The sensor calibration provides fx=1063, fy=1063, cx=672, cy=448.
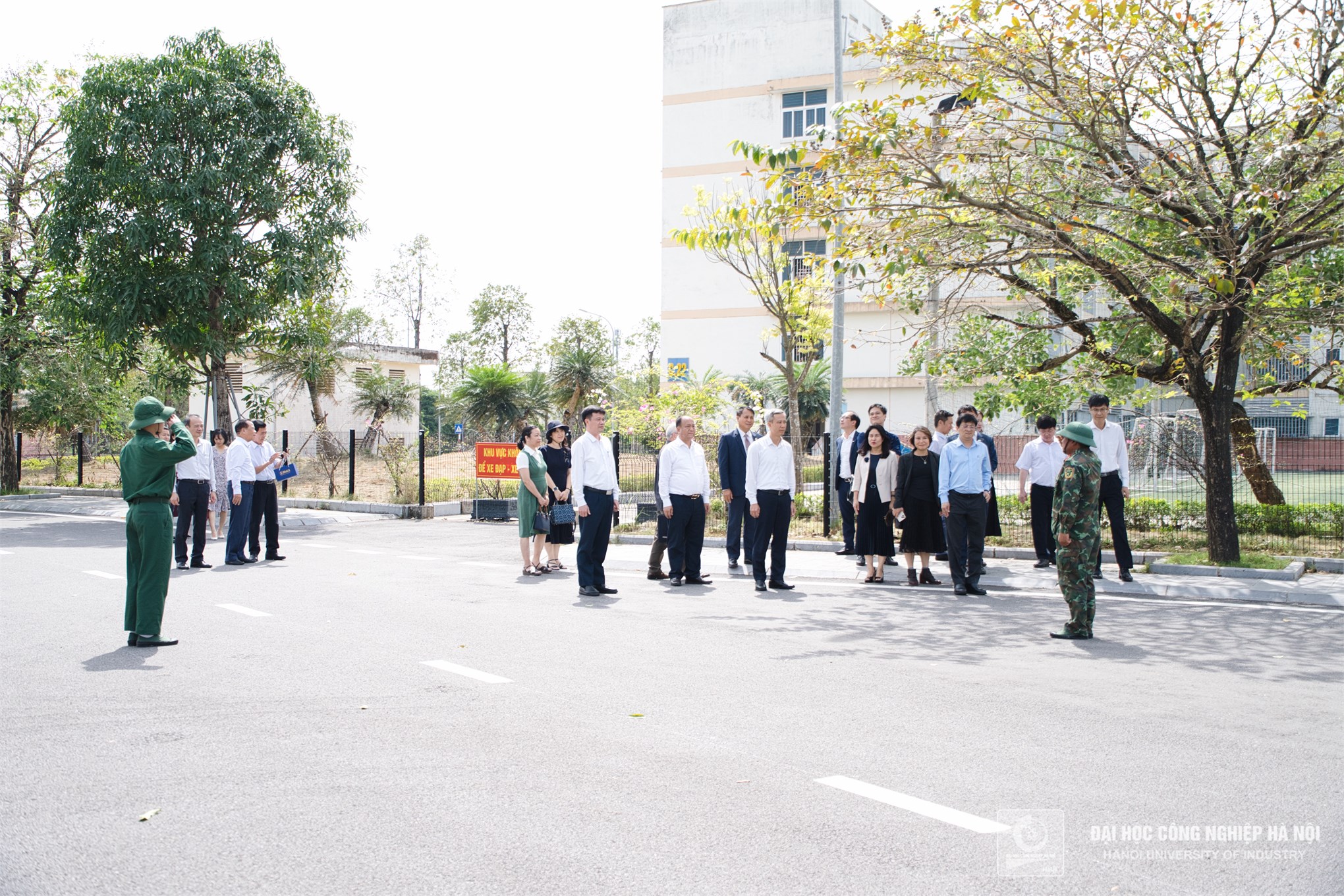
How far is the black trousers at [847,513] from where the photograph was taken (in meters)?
14.6

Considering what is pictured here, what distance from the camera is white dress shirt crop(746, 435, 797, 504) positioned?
11516mm

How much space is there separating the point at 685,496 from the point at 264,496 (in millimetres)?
6058

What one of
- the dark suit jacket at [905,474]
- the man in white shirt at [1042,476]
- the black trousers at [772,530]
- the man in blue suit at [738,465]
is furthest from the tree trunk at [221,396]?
the man in white shirt at [1042,476]

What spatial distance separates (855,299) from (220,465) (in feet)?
90.8

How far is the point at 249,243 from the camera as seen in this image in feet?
72.8

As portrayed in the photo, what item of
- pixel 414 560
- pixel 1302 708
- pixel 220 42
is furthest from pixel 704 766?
pixel 220 42

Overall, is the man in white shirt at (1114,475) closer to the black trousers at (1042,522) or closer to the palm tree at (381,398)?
the black trousers at (1042,522)

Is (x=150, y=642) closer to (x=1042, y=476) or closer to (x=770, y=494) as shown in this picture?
(x=770, y=494)

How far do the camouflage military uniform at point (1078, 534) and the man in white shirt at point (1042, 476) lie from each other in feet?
13.6

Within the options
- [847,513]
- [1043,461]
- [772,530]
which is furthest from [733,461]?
[1043,461]

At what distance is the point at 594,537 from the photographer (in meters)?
10.9

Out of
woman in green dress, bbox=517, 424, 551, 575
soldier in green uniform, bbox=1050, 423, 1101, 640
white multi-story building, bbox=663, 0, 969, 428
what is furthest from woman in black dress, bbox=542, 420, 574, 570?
white multi-story building, bbox=663, 0, 969, 428

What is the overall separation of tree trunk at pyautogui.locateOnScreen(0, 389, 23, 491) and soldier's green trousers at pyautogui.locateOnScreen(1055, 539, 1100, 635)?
97.8ft

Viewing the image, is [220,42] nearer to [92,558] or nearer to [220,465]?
[220,465]
